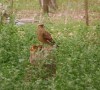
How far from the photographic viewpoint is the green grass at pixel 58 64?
220 inches

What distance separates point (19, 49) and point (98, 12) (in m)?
9.53

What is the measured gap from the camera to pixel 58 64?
22.2 ft

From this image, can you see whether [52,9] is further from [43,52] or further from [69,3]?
[43,52]

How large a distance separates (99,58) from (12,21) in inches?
95.9

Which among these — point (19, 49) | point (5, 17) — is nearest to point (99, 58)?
point (19, 49)

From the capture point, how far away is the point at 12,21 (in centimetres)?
898

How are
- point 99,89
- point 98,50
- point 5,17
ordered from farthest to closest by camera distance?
1. point 5,17
2. point 98,50
3. point 99,89

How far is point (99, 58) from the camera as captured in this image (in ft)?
24.0

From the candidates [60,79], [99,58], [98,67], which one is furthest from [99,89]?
[99,58]

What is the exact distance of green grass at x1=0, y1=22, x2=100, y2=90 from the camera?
18.3 feet

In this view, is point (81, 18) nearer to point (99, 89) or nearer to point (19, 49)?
point (19, 49)

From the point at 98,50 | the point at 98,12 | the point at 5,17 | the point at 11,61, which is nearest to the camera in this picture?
the point at 11,61

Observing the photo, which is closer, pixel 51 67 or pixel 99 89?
pixel 99 89

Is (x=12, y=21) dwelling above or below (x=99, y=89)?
above
